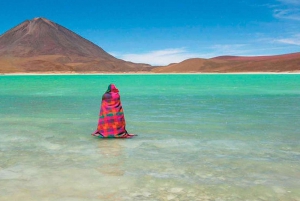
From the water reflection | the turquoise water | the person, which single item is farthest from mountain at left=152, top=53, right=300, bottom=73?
the water reflection

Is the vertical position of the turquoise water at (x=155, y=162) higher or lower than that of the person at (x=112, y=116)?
lower

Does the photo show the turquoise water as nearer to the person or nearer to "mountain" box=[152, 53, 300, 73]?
the person

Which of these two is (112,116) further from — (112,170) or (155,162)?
(112,170)

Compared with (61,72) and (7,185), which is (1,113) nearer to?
(7,185)

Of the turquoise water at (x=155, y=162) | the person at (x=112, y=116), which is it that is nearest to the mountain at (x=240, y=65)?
the turquoise water at (x=155, y=162)

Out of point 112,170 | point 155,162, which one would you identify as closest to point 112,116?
point 155,162

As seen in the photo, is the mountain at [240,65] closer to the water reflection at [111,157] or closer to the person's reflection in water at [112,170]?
the water reflection at [111,157]
